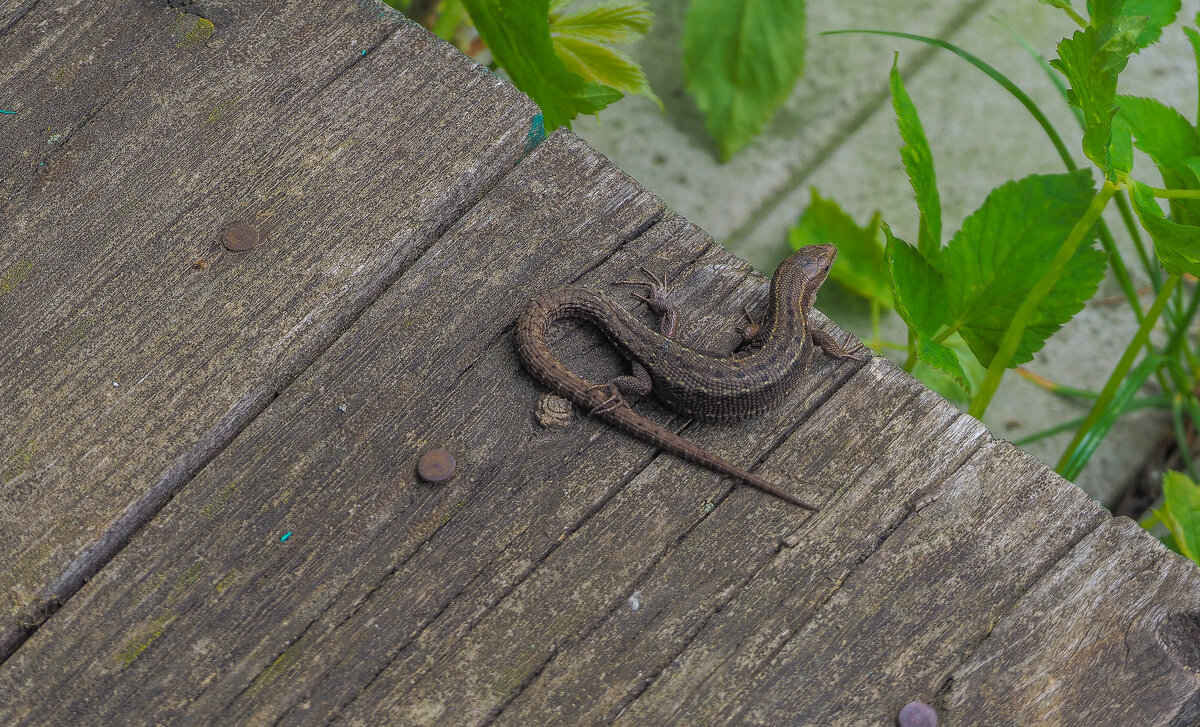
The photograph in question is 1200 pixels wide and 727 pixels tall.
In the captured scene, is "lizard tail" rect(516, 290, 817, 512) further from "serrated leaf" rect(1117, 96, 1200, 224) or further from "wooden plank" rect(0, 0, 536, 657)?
"serrated leaf" rect(1117, 96, 1200, 224)

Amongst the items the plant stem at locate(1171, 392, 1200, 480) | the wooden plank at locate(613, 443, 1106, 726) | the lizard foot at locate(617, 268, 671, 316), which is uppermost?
the lizard foot at locate(617, 268, 671, 316)

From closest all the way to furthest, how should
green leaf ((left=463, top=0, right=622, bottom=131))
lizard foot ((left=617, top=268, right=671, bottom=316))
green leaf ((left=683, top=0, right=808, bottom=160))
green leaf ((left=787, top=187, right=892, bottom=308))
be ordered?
lizard foot ((left=617, top=268, right=671, bottom=316)) → green leaf ((left=463, top=0, right=622, bottom=131)) → green leaf ((left=787, top=187, right=892, bottom=308)) → green leaf ((left=683, top=0, right=808, bottom=160))

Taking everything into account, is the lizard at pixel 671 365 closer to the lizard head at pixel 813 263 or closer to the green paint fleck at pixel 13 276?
the lizard head at pixel 813 263

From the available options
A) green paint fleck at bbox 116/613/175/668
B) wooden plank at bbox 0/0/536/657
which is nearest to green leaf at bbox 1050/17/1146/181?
wooden plank at bbox 0/0/536/657

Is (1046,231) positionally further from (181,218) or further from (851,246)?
(181,218)

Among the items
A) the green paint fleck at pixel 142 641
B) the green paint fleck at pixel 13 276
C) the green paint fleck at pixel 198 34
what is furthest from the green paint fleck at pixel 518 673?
the green paint fleck at pixel 198 34

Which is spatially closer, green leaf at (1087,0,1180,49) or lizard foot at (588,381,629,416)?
lizard foot at (588,381,629,416)

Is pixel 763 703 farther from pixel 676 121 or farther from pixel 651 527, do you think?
pixel 676 121
